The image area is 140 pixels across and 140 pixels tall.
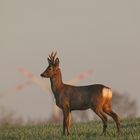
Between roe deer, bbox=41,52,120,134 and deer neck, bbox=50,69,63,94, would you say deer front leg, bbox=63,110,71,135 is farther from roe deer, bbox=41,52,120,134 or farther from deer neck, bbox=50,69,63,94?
deer neck, bbox=50,69,63,94

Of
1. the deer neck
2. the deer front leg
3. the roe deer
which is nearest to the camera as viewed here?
the roe deer

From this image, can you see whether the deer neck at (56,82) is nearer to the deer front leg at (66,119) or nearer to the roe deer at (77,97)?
the roe deer at (77,97)

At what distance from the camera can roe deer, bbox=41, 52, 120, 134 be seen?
21.1 meters

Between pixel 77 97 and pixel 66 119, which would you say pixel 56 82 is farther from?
pixel 66 119

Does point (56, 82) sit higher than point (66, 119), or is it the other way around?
point (56, 82)

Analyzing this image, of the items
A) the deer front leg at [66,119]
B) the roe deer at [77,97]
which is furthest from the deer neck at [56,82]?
the deer front leg at [66,119]

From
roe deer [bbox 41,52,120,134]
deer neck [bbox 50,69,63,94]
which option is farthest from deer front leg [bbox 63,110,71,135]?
deer neck [bbox 50,69,63,94]

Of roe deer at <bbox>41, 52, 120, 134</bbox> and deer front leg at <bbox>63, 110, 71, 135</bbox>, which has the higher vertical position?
roe deer at <bbox>41, 52, 120, 134</bbox>

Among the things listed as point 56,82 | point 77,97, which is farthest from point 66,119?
point 56,82

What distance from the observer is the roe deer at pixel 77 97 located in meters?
21.1

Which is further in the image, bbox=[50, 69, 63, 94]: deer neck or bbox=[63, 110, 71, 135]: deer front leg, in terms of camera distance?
bbox=[50, 69, 63, 94]: deer neck

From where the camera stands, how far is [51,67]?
72.2 feet

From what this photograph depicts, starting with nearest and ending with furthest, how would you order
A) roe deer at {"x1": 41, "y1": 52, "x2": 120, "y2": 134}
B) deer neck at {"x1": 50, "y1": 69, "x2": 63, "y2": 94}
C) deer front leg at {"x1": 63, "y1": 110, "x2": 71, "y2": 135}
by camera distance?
roe deer at {"x1": 41, "y1": 52, "x2": 120, "y2": 134}
deer front leg at {"x1": 63, "y1": 110, "x2": 71, "y2": 135}
deer neck at {"x1": 50, "y1": 69, "x2": 63, "y2": 94}

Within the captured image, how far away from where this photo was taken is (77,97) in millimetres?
21734
